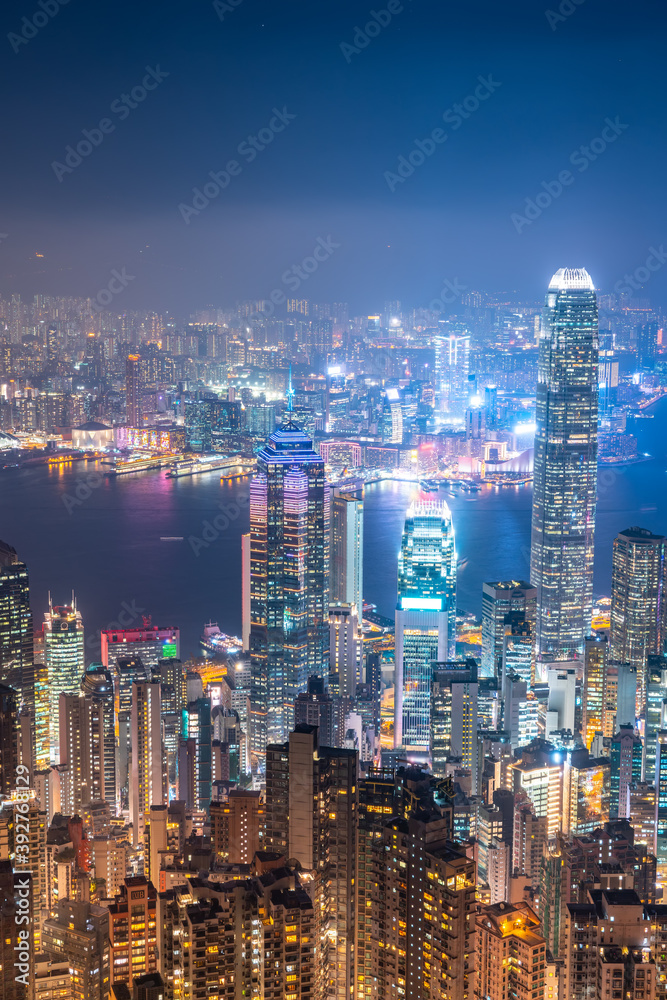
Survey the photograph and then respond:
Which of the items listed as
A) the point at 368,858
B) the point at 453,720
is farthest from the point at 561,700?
the point at 368,858

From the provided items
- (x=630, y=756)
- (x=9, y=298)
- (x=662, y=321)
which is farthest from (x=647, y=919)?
(x=662, y=321)

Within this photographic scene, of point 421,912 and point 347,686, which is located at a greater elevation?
point 421,912

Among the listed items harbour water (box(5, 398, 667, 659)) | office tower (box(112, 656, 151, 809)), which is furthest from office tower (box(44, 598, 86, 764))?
harbour water (box(5, 398, 667, 659))

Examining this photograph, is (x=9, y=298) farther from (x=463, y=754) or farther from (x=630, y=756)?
(x=630, y=756)

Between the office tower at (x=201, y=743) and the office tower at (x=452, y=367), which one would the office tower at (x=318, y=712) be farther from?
the office tower at (x=452, y=367)

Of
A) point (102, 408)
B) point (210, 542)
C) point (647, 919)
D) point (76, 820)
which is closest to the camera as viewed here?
point (647, 919)

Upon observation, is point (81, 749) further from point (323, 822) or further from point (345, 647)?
point (323, 822)

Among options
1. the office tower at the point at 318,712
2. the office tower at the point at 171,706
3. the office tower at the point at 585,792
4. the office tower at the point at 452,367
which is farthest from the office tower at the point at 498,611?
the office tower at the point at 452,367
